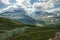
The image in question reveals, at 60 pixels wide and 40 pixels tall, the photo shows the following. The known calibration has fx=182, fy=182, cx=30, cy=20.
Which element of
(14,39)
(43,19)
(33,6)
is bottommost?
(14,39)

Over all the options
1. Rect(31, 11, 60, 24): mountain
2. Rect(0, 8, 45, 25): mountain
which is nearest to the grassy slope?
Rect(0, 8, 45, 25): mountain

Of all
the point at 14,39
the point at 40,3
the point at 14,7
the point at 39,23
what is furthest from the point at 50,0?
the point at 14,39

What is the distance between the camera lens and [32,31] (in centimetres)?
1348

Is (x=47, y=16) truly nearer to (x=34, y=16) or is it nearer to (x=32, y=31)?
(x=34, y=16)

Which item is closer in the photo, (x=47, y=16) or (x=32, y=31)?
(x=32, y=31)

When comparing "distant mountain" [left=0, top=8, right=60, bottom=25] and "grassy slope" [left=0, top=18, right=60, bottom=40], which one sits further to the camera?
"distant mountain" [left=0, top=8, right=60, bottom=25]

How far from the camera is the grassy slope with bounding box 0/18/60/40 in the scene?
516 inches

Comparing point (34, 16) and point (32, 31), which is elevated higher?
point (34, 16)

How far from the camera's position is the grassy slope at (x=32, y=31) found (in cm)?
1309

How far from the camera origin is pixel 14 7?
47.6ft

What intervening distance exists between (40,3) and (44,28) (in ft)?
7.11

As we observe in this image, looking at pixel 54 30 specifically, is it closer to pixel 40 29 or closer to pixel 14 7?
pixel 40 29

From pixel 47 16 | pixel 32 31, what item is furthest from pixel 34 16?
pixel 32 31

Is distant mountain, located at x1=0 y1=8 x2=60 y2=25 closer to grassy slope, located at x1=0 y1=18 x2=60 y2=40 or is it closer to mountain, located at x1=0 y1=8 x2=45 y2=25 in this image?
mountain, located at x1=0 y1=8 x2=45 y2=25
